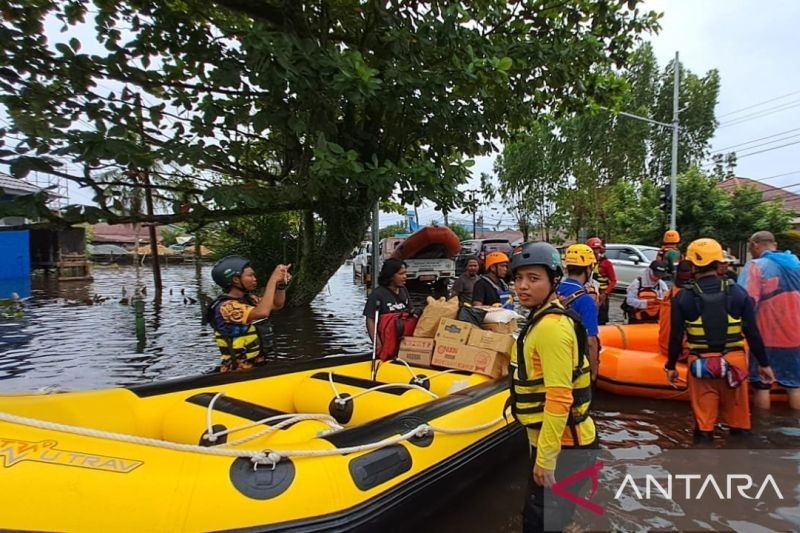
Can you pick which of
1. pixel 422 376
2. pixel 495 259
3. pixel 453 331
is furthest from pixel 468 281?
pixel 422 376

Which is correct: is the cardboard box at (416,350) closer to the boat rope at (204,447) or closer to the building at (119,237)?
the boat rope at (204,447)

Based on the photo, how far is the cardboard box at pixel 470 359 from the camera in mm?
4539

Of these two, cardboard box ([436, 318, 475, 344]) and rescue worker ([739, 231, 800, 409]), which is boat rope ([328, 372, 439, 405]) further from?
rescue worker ([739, 231, 800, 409])

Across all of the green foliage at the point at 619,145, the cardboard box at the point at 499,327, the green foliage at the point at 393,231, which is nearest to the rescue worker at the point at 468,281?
the cardboard box at the point at 499,327

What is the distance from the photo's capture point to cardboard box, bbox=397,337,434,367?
490cm

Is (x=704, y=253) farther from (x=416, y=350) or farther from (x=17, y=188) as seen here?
(x=17, y=188)

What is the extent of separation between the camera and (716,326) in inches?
150

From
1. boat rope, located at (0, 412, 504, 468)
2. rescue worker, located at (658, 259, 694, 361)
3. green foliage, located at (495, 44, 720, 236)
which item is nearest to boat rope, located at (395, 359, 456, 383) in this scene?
boat rope, located at (0, 412, 504, 468)

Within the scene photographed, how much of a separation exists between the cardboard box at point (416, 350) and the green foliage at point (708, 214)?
19.3 m

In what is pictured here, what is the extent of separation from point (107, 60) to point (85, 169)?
1387 millimetres

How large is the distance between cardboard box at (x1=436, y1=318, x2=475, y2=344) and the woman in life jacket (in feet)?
1.39

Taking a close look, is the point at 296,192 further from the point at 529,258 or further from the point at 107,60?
the point at 529,258

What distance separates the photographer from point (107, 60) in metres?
5.54

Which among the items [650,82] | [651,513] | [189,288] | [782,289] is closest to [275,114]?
[651,513]
